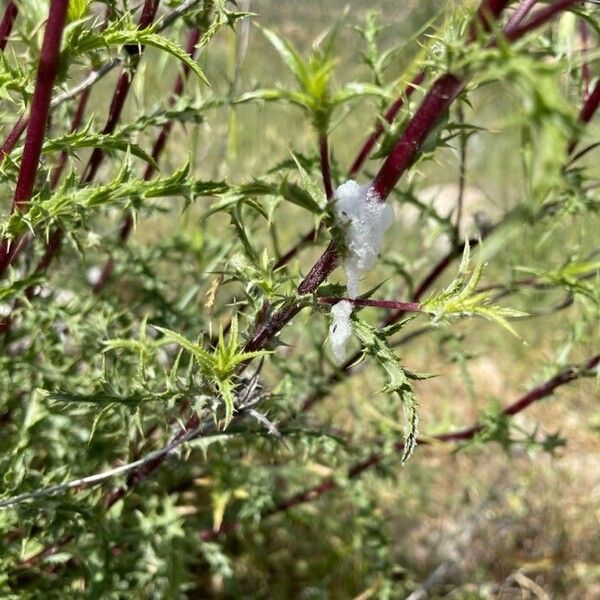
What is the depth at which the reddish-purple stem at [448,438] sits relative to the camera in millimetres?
1694

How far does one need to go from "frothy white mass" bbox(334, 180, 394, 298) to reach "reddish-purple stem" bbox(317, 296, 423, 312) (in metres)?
0.01

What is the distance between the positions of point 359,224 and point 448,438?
108 centimetres

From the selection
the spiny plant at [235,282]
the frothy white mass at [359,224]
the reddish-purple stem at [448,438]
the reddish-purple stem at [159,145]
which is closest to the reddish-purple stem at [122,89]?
the spiny plant at [235,282]

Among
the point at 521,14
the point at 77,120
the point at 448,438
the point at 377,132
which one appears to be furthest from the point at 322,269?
the point at 448,438

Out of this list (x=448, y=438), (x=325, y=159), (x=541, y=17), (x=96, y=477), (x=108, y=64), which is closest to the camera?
(x=541, y=17)

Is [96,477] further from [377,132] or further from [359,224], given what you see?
[377,132]

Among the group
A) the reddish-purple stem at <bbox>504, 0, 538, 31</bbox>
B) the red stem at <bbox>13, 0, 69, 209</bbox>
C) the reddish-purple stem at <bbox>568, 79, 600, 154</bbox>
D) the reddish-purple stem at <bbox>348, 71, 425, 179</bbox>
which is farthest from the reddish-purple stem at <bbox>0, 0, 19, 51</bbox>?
the reddish-purple stem at <bbox>568, 79, 600, 154</bbox>

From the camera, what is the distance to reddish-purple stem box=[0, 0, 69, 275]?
83cm

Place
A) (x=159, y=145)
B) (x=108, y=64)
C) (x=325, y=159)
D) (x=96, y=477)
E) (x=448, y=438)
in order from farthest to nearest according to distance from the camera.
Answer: (x=448, y=438)
(x=159, y=145)
(x=108, y=64)
(x=96, y=477)
(x=325, y=159)

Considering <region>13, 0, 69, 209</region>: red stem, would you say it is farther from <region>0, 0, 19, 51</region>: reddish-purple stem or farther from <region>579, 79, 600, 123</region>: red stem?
<region>579, 79, 600, 123</region>: red stem

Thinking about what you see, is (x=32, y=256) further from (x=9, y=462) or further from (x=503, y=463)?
(x=503, y=463)

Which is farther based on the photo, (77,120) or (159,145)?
(159,145)

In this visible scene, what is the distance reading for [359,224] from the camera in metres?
0.96

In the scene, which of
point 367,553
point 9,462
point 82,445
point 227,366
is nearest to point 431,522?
point 367,553
